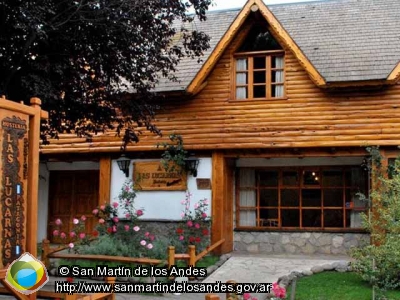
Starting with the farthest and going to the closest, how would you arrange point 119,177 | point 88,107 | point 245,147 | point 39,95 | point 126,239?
point 119,177 < point 245,147 < point 126,239 < point 88,107 < point 39,95

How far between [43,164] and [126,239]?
5606 mm

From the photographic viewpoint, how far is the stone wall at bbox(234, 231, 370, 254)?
13625 millimetres

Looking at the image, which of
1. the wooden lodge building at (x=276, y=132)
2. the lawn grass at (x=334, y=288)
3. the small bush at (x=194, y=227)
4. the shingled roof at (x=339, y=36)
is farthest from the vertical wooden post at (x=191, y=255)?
the shingled roof at (x=339, y=36)

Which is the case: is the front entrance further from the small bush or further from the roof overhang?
the roof overhang

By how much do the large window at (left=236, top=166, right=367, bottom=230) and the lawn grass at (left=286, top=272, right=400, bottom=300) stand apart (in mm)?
3187

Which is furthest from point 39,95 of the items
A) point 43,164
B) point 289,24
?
point 289,24

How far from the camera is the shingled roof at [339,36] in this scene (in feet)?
43.0

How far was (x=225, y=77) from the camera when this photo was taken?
46.2ft

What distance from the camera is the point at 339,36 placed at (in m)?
14.6

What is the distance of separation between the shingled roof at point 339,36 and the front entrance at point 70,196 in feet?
14.6

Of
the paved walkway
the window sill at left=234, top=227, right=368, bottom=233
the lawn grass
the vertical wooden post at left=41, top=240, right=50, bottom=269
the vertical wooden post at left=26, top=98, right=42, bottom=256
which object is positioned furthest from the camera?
the window sill at left=234, top=227, right=368, bottom=233

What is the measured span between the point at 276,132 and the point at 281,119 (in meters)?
0.37

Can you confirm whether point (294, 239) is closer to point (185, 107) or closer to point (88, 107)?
point (185, 107)

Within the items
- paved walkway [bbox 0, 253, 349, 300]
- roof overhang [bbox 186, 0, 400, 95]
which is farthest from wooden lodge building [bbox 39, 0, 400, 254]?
paved walkway [bbox 0, 253, 349, 300]
